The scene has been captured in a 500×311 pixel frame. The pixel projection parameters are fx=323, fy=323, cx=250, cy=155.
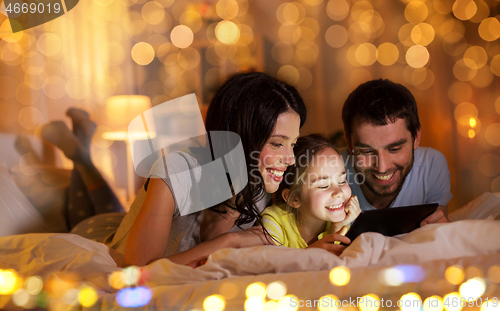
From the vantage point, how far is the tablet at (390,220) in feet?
2.10

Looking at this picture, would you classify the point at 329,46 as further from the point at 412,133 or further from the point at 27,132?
the point at 27,132

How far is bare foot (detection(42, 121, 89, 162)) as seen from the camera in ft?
2.97

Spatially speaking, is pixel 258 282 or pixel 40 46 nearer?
pixel 258 282

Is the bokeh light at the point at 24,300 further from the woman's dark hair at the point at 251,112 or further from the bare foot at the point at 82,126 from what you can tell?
the bare foot at the point at 82,126

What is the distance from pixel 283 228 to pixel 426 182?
41 centimetres

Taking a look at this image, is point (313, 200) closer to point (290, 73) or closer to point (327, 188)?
point (327, 188)

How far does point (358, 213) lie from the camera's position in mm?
700

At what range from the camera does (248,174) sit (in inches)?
27.7

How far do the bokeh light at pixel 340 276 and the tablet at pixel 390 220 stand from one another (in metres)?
0.17

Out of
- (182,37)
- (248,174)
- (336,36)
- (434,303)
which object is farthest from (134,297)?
(336,36)

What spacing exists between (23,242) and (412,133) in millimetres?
877

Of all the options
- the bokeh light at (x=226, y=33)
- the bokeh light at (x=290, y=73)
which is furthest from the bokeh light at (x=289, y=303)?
the bokeh light at (x=226, y=33)

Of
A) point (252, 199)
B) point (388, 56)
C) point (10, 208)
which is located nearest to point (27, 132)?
point (10, 208)

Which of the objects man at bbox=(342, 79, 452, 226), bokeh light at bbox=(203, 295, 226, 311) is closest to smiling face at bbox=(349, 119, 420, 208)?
man at bbox=(342, 79, 452, 226)
